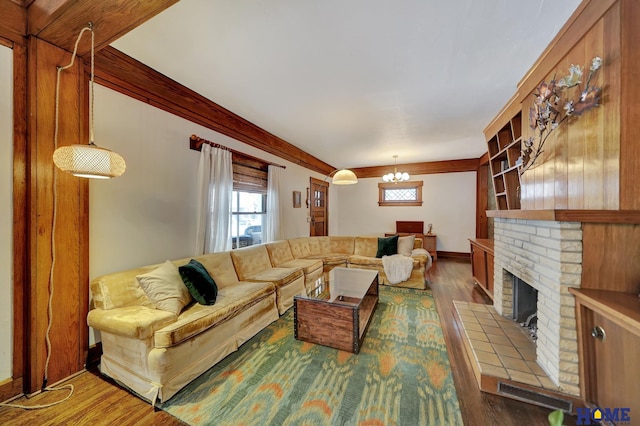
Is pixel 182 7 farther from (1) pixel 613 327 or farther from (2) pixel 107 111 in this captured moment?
(1) pixel 613 327

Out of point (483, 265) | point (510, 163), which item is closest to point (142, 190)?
point (510, 163)

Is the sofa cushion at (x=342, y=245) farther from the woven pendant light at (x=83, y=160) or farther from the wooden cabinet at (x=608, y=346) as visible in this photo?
the woven pendant light at (x=83, y=160)

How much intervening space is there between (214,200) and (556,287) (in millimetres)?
3306

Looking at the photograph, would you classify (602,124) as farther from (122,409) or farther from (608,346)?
(122,409)

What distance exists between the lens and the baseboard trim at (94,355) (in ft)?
6.32

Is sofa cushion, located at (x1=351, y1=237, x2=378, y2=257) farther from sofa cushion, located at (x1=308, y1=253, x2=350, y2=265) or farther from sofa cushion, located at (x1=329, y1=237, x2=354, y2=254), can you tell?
sofa cushion, located at (x1=308, y1=253, x2=350, y2=265)

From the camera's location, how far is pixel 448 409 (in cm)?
154

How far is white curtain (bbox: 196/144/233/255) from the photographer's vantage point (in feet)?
9.32

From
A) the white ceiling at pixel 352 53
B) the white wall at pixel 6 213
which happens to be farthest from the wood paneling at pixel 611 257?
the white wall at pixel 6 213

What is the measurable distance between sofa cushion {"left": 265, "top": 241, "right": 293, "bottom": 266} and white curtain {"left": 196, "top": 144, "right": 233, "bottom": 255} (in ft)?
2.50

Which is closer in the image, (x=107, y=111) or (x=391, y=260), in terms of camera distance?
(x=107, y=111)

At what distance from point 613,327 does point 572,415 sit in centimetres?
64

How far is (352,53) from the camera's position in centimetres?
200

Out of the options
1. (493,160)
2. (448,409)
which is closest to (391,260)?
(493,160)
